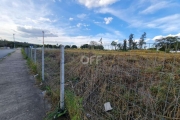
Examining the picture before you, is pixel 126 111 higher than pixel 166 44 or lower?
lower

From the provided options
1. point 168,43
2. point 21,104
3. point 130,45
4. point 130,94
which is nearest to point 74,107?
point 130,94

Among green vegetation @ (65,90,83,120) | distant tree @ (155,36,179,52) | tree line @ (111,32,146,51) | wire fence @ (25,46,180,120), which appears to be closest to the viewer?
distant tree @ (155,36,179,52)

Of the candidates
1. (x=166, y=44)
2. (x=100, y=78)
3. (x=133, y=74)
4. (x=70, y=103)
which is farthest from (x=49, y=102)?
(x=166, y=44)

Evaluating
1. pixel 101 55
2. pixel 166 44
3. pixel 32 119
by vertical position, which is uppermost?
pixel 166 44

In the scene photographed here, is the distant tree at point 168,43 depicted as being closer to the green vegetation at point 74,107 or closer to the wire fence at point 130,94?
the wire fence at point 130,94

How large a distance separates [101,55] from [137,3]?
2366 mm

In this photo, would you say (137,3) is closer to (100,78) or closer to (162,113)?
(100,78)

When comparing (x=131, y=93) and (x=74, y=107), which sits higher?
(x=131, y=93)

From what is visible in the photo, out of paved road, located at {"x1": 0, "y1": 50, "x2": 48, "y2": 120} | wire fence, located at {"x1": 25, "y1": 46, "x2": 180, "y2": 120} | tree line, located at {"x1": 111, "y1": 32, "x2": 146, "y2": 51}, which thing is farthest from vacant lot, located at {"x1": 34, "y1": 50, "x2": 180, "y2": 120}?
paved road, located at {"x1": 0, "y1": 50, "x2": 48, "y2": 120}

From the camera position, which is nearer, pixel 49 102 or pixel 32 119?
pixel 32 119

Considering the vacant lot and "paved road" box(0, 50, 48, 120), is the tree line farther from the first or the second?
"paved road" box(0, 50, 48, 120)

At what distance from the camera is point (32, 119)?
229cm

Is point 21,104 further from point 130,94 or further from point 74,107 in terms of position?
point 130,94

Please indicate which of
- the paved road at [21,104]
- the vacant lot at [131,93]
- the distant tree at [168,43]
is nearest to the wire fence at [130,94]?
the vacant lot at [131,93]
